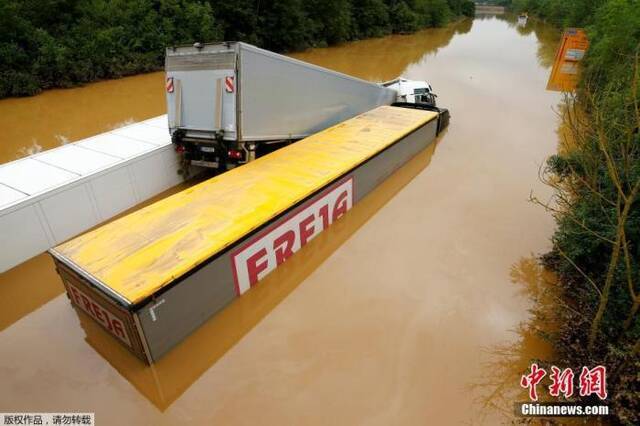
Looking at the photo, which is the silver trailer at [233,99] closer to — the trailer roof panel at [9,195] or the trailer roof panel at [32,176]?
the trailer roof panel at [32,176]

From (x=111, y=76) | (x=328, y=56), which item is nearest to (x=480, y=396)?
(x=111, y=76)

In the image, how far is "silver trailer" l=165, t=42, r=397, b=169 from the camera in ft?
22.1

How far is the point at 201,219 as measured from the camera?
5.23m

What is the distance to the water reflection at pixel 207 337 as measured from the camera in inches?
174

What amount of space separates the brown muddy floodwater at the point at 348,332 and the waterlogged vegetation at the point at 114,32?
7.80m

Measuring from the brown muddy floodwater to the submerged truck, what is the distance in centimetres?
254

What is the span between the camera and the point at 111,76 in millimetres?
17547

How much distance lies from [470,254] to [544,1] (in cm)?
7289

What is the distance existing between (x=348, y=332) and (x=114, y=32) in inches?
765

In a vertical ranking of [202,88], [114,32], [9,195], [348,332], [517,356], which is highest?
[114,32]

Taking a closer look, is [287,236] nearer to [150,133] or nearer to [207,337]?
[207,337]

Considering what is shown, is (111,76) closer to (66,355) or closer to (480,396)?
(66,355)

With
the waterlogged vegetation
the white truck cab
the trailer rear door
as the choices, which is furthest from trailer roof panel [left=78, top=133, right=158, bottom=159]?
the waterlogged vegetation

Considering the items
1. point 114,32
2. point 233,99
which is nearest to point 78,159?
point 233,99
